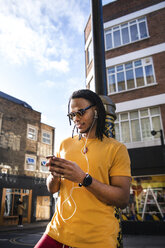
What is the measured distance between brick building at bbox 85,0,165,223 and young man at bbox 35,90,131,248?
9.83m

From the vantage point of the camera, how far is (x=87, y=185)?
133 cm

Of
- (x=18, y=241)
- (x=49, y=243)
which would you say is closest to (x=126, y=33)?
→ (x=18, y=241)

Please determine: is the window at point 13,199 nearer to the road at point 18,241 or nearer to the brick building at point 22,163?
the brick building at point 22,163

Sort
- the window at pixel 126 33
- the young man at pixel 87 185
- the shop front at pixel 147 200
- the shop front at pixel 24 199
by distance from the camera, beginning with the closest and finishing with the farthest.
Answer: the young man at pixel 87 185 < the shop front at pixel 147 200 < the window at pixel 126 33 < the shop front at pixel 24 199

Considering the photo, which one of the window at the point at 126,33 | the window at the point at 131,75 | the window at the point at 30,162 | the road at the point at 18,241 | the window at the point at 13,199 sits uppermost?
the window at the point at 126,33

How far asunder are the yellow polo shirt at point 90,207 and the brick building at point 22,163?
1944 centimetres

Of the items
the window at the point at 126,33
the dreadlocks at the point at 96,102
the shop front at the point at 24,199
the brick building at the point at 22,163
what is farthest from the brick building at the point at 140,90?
the brick building at the point at 22,163

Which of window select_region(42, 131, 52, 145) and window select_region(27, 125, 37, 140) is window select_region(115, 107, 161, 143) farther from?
window select_region(42, 131, 52, 145)

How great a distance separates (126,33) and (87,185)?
15497mm

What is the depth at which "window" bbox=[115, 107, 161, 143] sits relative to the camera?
12602 mm

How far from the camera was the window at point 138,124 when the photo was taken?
12602 millimetres

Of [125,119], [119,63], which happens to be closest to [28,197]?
[125,119]

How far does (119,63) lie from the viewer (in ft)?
47.5

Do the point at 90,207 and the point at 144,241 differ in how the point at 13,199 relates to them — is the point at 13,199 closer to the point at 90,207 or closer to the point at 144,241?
the point at 144,241
